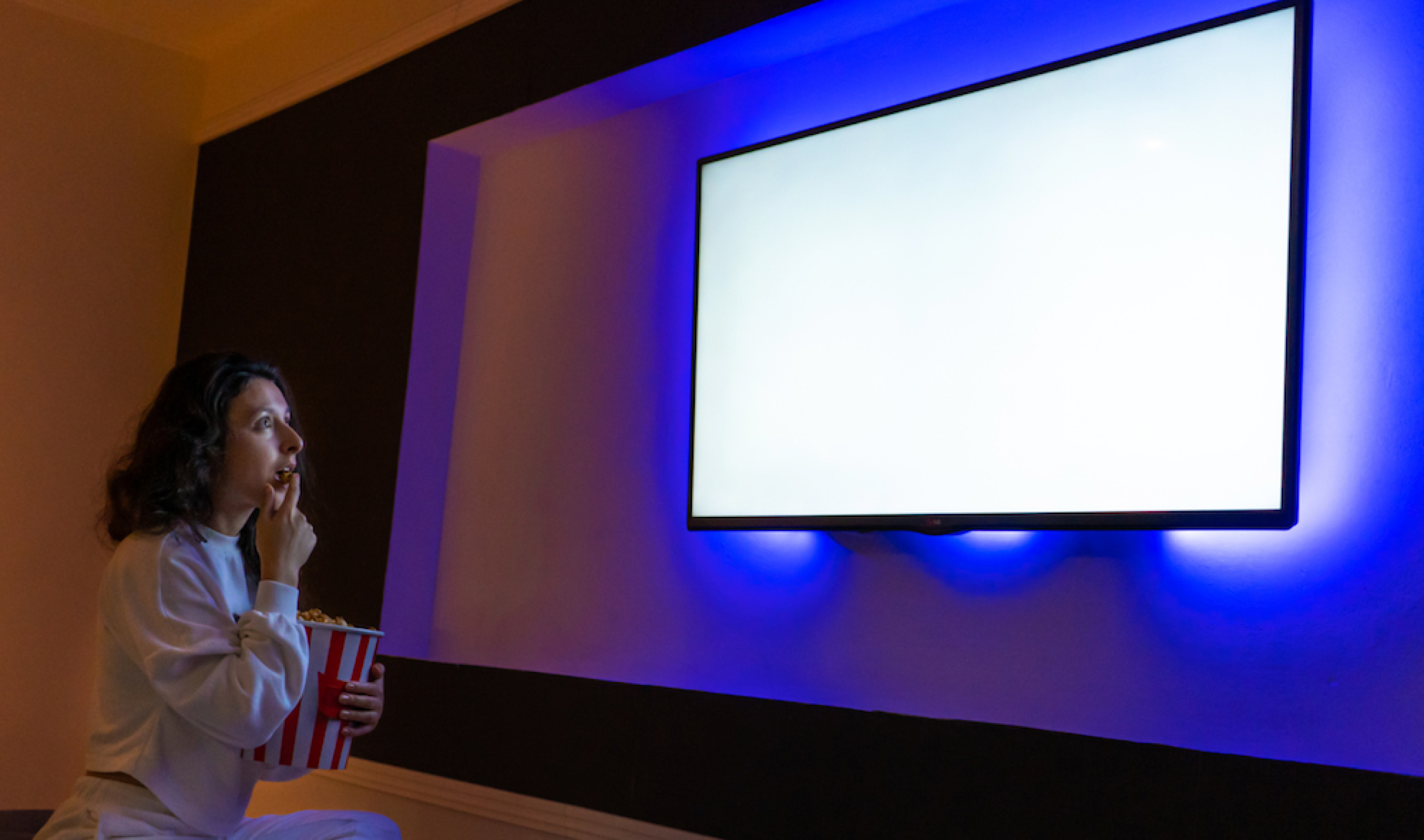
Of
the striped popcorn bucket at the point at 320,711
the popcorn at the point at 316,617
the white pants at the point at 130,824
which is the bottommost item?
the white pants at the point at 130,824

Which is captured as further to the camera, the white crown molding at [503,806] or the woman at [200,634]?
the white crown molding at [503,806]

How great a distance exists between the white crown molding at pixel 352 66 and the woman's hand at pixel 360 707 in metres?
2.09

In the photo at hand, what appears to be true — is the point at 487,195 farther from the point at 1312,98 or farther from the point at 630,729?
the point at 1312,98

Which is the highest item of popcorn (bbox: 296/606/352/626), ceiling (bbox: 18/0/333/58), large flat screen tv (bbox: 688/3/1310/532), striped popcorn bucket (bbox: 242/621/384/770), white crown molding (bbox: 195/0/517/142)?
ceiling (bbox: 18/0/333/58)

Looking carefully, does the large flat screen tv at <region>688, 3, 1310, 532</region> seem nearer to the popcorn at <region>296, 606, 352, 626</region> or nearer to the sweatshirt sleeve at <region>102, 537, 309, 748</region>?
the popcorn at <region>296, 606, 352, 626</region>

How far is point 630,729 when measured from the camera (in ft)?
8.11

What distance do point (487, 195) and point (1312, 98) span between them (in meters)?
2.24

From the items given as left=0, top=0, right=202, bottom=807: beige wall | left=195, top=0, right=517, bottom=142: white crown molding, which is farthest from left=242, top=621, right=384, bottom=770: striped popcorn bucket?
left=0, top=0, right=202, bottom=807: beige wall

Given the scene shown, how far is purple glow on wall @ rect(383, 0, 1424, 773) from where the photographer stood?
1.80 metres

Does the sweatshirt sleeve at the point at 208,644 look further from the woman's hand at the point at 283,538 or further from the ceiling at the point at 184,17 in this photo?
the ceiling at the point at 184,17

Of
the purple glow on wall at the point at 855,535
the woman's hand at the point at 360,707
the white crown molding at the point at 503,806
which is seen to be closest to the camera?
the woman's hand at the point at 360,707

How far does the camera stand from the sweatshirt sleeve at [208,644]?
156cm

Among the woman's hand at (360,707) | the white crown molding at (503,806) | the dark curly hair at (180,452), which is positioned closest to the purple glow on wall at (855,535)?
the white crown molding at (503,806)

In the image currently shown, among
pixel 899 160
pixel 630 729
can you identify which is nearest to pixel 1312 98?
pixel 899 160
